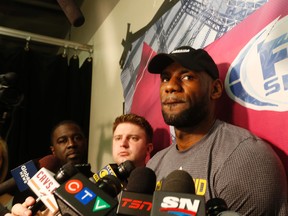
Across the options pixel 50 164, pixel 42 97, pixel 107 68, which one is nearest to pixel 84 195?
pixel 50 164

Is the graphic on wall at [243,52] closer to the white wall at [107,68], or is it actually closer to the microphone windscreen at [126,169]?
the microphone windscreen at [126,169]

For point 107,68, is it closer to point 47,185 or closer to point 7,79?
point 7,79

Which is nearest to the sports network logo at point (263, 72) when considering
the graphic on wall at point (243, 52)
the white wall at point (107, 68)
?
the graphic on wall at point (243, 52)

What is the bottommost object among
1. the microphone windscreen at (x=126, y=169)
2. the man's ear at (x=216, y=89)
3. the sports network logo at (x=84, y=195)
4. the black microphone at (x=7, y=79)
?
the sports network logo at (x=84, y=195)

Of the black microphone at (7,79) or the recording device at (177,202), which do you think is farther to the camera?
the black microphone at (7,79)

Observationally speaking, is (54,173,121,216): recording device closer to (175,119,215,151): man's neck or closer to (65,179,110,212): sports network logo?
(65,179,110,212): sports network logo

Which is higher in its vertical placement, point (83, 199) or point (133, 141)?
point (133, 141)

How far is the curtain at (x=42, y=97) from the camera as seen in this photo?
2578 millimetres

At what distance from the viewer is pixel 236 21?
1190 mm

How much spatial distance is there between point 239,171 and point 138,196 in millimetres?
360

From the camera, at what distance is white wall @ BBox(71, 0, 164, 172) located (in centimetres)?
208

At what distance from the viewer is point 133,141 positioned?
1.49 meters

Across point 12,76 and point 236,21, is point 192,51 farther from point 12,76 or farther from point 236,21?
point 12,76

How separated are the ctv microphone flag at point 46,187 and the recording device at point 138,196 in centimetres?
24
